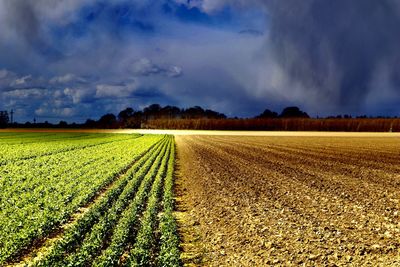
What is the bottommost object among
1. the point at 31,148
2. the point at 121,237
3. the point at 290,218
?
the point at 290,218

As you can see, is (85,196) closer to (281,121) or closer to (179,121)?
(281,121)

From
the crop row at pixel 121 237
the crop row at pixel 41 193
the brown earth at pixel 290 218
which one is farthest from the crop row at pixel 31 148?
the crop row at pixel 121 237

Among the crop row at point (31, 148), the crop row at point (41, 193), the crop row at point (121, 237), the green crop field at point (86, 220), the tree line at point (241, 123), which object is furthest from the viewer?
the tree line at point (241, 123)

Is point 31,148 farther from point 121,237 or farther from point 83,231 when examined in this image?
point 121,237

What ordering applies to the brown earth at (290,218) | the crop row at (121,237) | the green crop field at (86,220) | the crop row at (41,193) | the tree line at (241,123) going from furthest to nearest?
the tree line at (241,123) < the crop row at (41,193) < the brown earth at (290,218) < the green crop field at (86,220) < the crop row at (121,237)

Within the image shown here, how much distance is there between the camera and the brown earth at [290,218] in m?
10.8

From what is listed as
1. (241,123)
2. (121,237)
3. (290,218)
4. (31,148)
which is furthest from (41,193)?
(241,123)

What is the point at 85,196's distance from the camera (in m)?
16.8

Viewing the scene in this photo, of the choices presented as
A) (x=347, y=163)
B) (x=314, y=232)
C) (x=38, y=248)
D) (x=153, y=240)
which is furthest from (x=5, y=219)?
(x=347, y=163)

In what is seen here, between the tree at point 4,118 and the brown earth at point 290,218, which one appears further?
the tree at point 4,118

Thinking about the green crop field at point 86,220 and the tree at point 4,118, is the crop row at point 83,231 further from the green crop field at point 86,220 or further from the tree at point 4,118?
the tree at point 4,118

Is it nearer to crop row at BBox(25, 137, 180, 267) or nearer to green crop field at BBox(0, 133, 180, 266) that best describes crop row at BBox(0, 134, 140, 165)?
green crop field at BBox(0, 133, 180, 266)

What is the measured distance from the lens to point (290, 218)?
1414 centimetres

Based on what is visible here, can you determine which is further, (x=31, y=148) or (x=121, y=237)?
(x=31, y=148)
